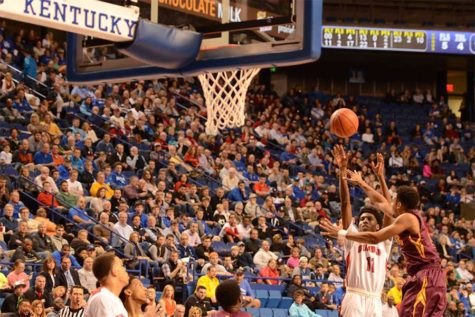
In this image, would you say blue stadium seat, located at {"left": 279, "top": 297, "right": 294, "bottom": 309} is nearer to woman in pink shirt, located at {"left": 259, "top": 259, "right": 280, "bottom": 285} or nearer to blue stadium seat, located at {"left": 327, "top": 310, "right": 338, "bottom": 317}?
blue stadium seat, located at {"left": 327, "top": 310, "right": 338, "bottom": 317}

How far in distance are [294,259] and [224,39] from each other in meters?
7.17

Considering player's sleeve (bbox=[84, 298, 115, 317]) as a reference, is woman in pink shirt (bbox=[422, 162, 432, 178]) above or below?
below

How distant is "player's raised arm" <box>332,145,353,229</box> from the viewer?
7.25m

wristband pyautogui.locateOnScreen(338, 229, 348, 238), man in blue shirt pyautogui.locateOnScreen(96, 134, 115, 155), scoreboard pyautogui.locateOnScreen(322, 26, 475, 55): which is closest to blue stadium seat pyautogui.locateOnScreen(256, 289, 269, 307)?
man in blue shirt pyautogui.locateOnScreen(96, 134, 115, 155)

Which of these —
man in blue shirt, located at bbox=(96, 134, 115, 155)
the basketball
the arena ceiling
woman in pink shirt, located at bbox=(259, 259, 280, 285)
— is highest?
the arena ceiling

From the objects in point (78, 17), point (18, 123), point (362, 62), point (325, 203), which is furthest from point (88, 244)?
point (362, 62)

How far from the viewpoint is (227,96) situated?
373 inches

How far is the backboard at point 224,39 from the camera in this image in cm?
801

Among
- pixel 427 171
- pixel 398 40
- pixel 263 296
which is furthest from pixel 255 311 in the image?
pixel 398 40

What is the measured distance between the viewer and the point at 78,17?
281 inches

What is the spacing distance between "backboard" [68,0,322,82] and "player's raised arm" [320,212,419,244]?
1.71m

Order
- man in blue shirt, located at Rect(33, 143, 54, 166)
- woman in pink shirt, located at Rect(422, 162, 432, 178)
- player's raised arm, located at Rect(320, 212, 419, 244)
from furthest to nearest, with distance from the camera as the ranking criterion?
→ woman in pink shirt, located at Rect(422, 162, 432, 178) → man in blue shirt, located at Rect(33, 143, 54, 166) → player's raised arm, located at Rect(320, 212, 419, 244)

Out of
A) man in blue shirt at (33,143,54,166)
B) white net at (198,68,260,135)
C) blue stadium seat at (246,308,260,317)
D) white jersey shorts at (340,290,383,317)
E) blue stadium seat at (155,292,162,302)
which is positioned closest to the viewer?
white jersey shorts at (340,290,383,317)

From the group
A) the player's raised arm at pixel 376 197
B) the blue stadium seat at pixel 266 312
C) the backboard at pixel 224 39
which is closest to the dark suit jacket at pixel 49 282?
the backboard at pixel 224 39
